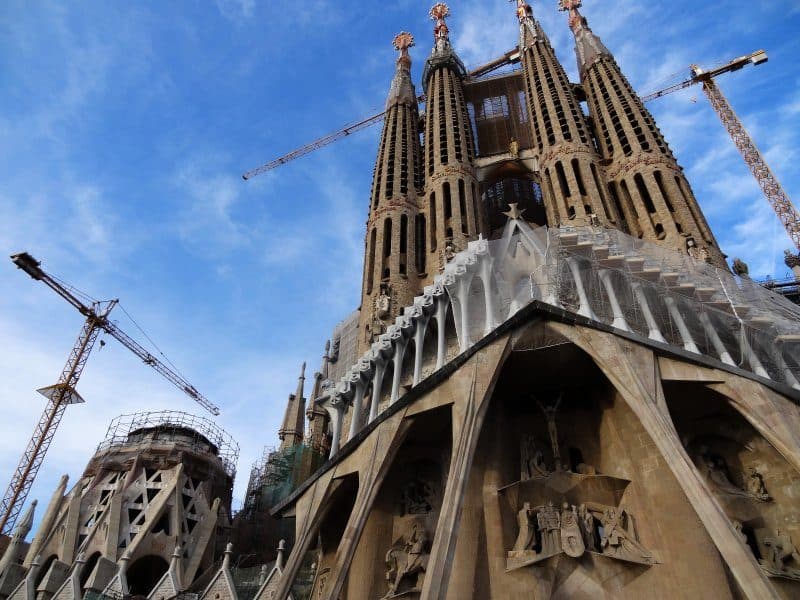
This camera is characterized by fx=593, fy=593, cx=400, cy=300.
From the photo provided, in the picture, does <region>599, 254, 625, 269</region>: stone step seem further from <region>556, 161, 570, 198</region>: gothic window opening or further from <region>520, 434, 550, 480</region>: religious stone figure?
<region>556, 161, 570, 198</region>: gothic window opening

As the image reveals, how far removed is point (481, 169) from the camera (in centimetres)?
2789

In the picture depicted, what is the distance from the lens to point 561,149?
2475 cm

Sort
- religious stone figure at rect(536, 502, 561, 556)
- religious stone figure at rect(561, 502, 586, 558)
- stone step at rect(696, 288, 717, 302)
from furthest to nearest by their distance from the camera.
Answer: stone step at rect(696, 288, 717, 302) → religious stone figure at rect(536, 502, 561, 556) → religious stone figure at rect(561, 502, 586, 558)

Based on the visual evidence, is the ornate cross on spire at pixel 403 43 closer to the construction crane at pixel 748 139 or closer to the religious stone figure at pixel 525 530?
the construction crane at pixel 748 139

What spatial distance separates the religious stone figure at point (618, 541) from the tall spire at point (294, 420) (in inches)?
794

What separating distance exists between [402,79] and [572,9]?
11.2 m

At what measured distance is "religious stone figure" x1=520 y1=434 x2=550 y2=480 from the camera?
49.3 feet

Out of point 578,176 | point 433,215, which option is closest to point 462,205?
point 433,215

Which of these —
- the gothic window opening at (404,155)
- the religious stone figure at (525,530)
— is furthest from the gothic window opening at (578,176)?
the religious stone figure at (525,530)

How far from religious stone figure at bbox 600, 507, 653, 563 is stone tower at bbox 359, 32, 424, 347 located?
9.65 metres

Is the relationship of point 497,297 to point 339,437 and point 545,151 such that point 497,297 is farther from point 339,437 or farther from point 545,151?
point 545,151

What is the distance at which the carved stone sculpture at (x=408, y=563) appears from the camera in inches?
567

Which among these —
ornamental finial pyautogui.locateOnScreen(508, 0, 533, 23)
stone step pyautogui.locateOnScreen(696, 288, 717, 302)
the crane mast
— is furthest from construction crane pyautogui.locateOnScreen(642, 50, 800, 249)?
stone step pyautogui.locateOnScreen(696, 288, 717, 302)

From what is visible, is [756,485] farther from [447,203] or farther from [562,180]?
[447,203]
